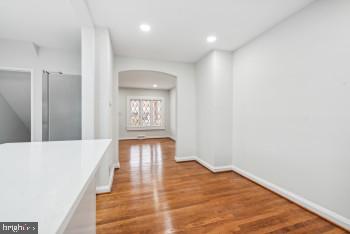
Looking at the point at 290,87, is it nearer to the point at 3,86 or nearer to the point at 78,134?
the point at 78,134

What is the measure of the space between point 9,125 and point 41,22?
9.02ft

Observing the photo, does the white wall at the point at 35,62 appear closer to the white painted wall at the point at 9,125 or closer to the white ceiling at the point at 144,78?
the white painted wall at the point at 9,125

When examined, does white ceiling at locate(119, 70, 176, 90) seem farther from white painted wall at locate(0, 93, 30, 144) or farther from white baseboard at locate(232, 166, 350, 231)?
white baseboard at locate(232, 166, 350, 231)

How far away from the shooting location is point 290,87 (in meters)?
2.16

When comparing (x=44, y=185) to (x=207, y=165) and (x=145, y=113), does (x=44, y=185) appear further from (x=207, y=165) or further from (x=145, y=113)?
(x=145, y=113)

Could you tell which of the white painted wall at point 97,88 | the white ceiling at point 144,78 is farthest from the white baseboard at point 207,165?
the white ceiling at point 144,78

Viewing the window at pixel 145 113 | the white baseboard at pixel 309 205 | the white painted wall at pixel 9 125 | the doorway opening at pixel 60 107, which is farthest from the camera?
the window at pixel 145 113

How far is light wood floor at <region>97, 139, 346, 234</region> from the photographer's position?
5.43 ft

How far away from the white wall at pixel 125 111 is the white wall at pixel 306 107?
5.21 meters

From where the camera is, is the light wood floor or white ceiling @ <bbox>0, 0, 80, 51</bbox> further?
white ceiling @ <bbox>0, 0, 80, 51</bbox>

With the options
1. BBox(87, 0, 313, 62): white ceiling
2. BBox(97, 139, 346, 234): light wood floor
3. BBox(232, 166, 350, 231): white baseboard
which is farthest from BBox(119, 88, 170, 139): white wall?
BBox(232, 166, 350, 231): white baseboard

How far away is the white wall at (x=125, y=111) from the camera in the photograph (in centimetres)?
708

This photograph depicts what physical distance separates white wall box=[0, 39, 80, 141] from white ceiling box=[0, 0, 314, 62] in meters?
0.17

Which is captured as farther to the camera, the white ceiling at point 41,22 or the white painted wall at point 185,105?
the white painted wall at point 185,105
